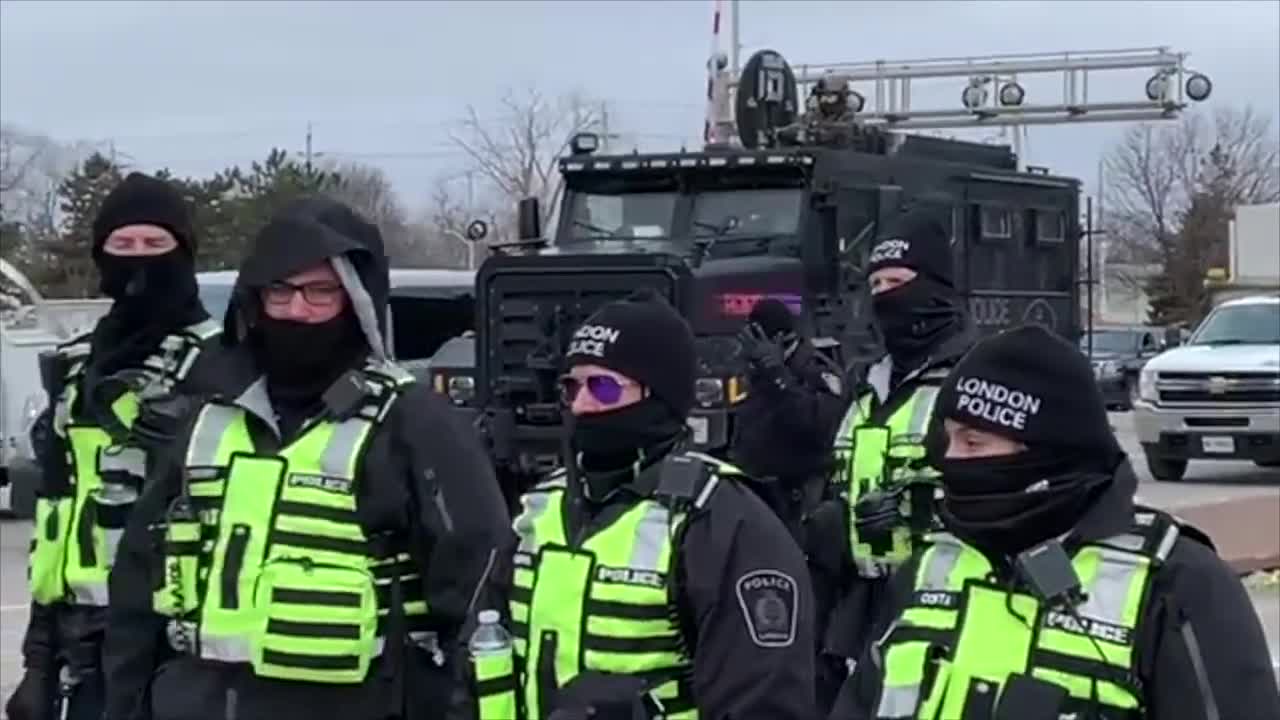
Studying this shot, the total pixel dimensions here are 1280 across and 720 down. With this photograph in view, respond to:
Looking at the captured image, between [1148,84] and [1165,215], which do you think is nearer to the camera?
[1148,84]

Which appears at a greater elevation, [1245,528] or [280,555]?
[280,555]

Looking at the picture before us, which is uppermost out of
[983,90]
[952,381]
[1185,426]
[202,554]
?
[983,90]

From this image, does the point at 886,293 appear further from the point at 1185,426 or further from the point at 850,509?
the point at 1185,426

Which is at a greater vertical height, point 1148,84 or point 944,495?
point 1148,84

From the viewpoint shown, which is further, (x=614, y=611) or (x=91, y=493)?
(x=91, y=493)

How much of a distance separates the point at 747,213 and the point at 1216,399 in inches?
334

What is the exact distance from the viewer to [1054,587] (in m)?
3.20

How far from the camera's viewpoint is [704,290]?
13594 millimetres

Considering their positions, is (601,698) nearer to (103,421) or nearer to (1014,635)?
(1014,635)

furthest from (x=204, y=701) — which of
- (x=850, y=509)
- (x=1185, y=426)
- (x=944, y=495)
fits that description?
(x=1185, y=426)

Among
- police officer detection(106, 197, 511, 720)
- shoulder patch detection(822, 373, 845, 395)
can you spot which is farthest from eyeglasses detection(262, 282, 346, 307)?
shoulder patch detection(822, 373, 845, 395)

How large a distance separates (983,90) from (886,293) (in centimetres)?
2627

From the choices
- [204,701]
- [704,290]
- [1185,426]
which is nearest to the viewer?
[204,701]

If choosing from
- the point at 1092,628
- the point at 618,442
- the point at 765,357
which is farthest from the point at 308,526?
the point at 765,357
